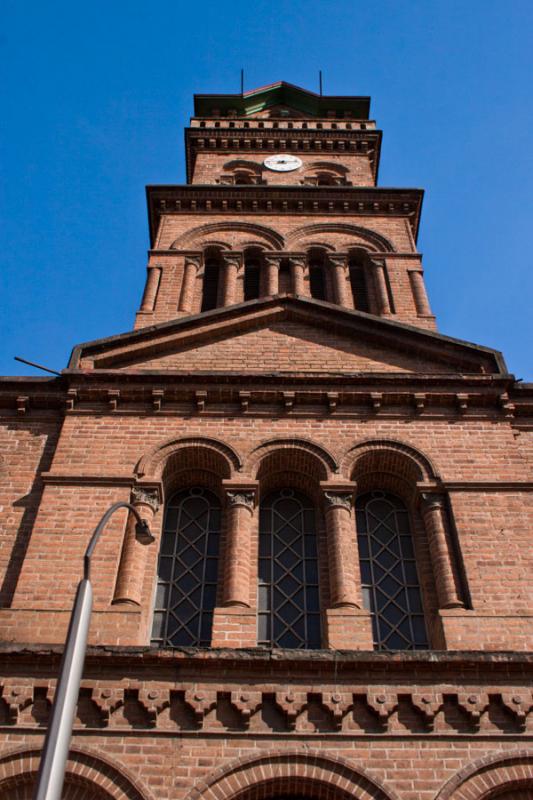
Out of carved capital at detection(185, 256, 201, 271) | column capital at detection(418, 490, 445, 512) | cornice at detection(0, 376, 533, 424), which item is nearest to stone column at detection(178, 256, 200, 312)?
carved capital at detection(185, 256, 201, 271)

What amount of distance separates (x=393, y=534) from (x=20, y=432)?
20.4ft

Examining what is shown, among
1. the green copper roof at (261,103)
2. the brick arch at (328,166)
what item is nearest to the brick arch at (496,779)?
the brick arch at (328,166)

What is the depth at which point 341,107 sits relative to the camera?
1246 inches

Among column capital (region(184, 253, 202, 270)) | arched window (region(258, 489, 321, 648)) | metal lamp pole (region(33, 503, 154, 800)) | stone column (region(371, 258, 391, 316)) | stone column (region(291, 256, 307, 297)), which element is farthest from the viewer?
column capital (region(184, 253, 202, 270))

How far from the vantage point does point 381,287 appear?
19.9m

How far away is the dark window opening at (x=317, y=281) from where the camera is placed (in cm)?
2056

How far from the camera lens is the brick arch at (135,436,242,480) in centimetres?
1284

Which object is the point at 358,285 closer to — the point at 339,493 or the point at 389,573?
the point at 339,493

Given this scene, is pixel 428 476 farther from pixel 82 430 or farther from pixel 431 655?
pixel 82 430

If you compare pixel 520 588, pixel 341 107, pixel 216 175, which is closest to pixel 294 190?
pixel 216 175

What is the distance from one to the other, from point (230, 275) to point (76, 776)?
13.3 meters

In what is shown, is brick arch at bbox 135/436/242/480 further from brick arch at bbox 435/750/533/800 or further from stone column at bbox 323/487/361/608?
brick arch at bbox 435/750/533/800

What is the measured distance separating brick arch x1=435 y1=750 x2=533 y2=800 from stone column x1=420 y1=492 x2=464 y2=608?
2.22 m

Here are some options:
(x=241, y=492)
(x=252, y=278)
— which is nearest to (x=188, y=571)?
(x=241, y=492)
